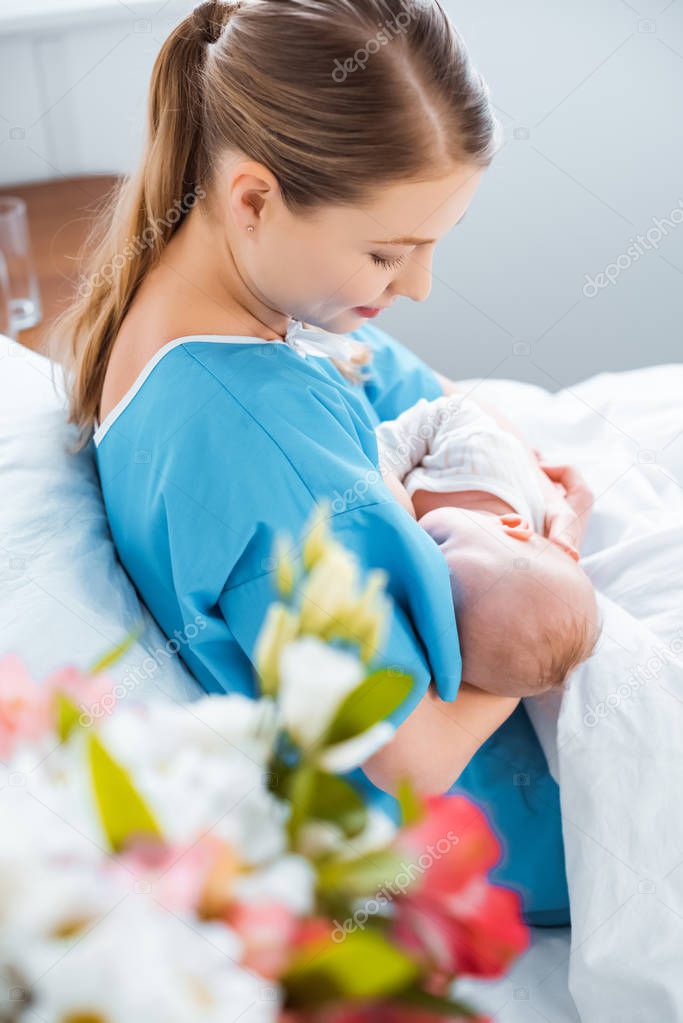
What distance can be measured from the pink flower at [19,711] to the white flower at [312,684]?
0.07m

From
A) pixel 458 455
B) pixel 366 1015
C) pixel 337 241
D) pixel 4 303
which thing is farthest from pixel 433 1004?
pixel 4 303

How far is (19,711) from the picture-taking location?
30 cm

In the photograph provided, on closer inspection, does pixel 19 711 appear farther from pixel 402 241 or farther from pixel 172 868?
pixel 402 241

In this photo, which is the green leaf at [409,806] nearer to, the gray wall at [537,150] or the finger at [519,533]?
the finger at [519,533]

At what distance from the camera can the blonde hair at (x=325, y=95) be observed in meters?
0.77

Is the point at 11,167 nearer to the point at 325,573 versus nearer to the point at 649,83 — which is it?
the point at 649,83

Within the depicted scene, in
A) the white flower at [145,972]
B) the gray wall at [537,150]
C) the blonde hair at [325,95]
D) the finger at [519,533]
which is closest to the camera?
the white flower at [145,972]

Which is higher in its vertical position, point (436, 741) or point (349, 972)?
point (349, 972)

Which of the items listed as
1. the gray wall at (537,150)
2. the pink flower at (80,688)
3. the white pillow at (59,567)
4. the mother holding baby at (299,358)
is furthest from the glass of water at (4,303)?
the pink flower at (80,688)

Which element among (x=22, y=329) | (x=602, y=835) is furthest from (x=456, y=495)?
(x=22, y=329)

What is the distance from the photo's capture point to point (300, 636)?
32cm

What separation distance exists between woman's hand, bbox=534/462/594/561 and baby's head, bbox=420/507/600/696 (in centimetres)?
10

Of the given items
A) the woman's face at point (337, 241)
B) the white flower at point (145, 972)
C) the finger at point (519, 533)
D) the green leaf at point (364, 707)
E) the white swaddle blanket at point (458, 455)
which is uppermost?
the green leaf at point (364, 707)

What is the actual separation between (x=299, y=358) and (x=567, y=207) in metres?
1.15
